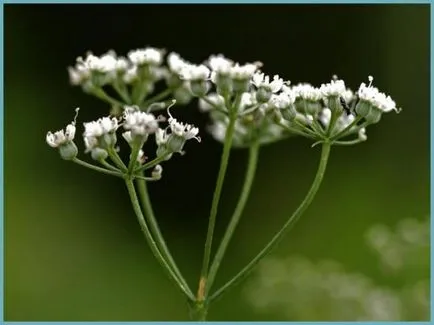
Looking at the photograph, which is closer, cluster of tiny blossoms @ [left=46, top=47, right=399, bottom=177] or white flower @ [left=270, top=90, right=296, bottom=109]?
cluster of tiny blossoms @ [left=46, top=47, right=399, bottom=177]

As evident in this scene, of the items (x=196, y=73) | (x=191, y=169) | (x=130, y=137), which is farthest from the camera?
(x=191, y=169)

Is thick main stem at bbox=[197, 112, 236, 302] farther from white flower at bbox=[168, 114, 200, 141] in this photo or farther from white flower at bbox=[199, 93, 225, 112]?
white flower at bbox=[199, 93, 225, 112]

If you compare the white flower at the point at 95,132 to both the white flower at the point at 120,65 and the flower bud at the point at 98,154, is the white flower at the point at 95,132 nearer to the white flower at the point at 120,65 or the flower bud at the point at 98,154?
the flower bud at the point at 98,154

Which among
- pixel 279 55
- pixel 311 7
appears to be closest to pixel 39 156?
pixel 279 55

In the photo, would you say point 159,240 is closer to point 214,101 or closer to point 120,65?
point 214,101

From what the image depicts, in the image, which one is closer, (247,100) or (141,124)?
(141,124)

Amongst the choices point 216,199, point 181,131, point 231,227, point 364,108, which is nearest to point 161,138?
point 181,131

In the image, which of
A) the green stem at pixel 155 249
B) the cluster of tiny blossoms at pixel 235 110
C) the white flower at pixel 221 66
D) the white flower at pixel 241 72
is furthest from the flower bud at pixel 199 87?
the green stem at pixel 155 249

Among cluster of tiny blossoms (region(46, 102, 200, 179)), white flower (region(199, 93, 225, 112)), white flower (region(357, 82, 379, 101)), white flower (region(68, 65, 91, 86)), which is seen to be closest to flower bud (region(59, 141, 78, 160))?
cluster of tiny blossoms (region(46, 102, 200, 179))
